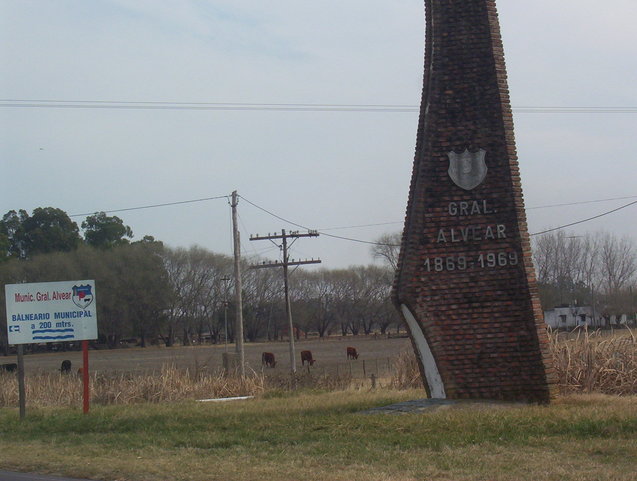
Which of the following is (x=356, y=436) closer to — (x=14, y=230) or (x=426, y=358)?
(x=426, y=358)

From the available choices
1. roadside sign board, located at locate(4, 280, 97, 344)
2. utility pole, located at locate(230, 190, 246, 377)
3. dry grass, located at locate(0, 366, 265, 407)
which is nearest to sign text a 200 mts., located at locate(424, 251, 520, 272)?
roadside sign board, located at locate(4, 280, 97, 344)

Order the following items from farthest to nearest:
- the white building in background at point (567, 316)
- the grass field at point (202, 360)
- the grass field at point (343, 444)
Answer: the white building in background at point (567, 316) → the grass field at point (202, 360) → the grass field at point (343, 444)

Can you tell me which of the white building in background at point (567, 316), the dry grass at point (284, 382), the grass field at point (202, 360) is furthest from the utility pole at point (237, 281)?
the white building in background at point (567, 316)

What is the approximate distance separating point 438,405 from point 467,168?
4.13m

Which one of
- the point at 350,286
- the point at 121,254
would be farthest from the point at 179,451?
the point at 350,286

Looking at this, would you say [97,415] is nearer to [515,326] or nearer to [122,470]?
[122,470]

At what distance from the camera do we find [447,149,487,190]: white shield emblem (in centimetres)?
1536

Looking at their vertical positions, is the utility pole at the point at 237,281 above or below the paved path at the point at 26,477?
above

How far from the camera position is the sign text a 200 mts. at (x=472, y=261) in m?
15.0

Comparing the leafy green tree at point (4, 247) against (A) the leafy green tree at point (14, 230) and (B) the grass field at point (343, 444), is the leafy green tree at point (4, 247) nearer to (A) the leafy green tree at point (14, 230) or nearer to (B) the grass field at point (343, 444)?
(A) the leafy green tree at point (14, 230)

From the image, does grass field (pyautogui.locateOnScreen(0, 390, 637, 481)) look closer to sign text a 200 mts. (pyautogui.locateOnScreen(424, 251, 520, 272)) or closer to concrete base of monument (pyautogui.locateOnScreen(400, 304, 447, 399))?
concrete base of monument (pyautogui.locateOnScreen(400, 304, 447, 399))

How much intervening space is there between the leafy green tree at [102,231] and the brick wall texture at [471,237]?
80.9m

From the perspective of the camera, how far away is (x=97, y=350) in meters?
83.6

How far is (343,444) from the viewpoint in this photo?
39.0 feet
